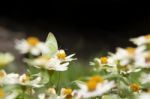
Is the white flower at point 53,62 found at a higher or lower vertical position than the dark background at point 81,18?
lower

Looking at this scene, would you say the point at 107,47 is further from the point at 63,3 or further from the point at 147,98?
the point at 147,98

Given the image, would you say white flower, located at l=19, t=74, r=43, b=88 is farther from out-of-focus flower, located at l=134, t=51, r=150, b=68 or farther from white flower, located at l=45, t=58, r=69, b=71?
out-of-focus flower, located at l=134, t=51, r=150, b=68

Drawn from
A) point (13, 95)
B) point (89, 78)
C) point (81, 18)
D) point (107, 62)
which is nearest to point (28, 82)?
point (13, 95)

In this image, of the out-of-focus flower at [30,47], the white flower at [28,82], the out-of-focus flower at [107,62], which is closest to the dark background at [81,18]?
the out-of-focus flower at [107,62]

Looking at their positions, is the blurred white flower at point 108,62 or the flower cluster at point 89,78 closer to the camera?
the flower cluster at point 89,78

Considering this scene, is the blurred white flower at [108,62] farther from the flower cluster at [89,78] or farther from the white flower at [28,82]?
the white flower at [28,82]

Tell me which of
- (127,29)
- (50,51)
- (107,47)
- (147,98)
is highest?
(127,29)

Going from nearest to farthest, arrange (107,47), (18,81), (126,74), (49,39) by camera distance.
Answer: (18,81), (126,74), (49,39), (107,47)

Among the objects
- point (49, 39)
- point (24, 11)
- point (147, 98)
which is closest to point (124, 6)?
point (24, 11)
